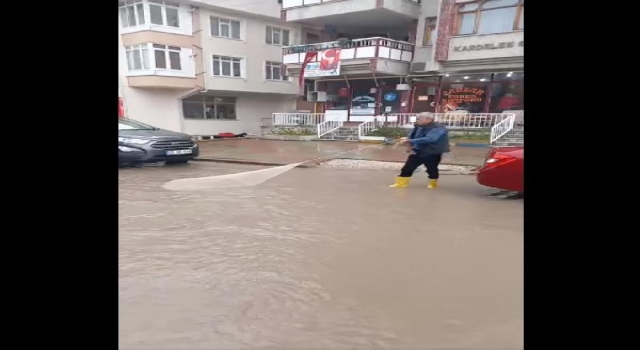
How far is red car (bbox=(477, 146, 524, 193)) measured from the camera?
18.7ft

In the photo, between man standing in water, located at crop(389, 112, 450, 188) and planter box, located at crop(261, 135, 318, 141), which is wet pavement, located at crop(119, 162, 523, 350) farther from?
planter box, located at crop(261, 135, 318, 141)

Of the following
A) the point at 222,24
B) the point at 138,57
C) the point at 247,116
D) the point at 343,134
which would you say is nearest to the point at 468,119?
the point at 343,134

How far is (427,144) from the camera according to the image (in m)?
6.80

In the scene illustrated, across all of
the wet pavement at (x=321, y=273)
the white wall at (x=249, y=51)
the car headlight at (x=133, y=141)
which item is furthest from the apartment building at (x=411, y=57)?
the wet pavement at (x=321, y=273)

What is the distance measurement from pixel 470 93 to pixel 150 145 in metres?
14.0

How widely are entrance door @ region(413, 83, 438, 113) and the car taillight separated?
43.8 feet

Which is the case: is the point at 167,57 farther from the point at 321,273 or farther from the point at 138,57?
the point at 321,273

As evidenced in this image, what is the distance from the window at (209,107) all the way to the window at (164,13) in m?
3.99

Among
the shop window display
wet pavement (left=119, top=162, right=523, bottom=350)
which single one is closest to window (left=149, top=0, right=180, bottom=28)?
the shop window display

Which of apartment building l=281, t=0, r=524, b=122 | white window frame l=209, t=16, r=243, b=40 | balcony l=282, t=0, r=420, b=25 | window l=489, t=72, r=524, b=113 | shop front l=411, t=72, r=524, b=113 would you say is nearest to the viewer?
apartment building l=281, t=0, r=524, b=122

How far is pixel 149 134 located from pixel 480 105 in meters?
13.8

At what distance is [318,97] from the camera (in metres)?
22.2
